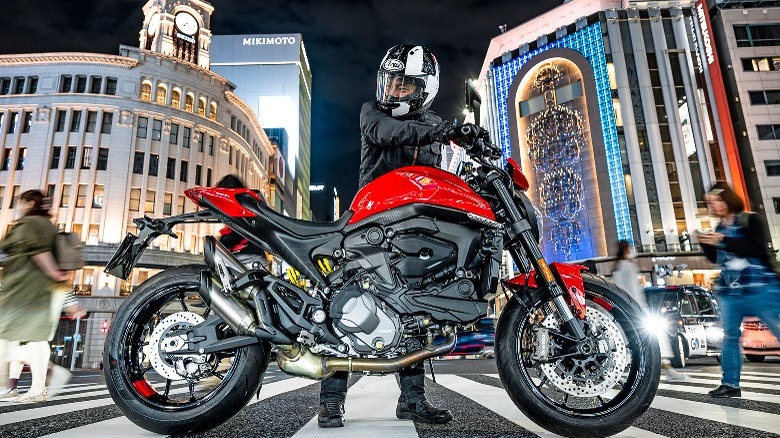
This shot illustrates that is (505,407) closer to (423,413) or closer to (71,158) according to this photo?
(423,413)

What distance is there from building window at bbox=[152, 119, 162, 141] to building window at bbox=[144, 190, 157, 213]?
459 cm

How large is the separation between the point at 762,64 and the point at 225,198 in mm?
48210

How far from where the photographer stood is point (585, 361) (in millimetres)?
2205

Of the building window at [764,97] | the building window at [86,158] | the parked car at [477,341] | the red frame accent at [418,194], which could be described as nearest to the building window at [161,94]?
the building window at [86,158]

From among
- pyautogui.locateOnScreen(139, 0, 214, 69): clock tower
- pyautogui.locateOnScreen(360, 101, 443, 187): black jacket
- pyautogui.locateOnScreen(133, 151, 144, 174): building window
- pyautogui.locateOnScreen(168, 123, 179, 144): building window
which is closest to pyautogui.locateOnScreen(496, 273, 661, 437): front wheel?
pyautogui.locateOnScreen(360, 101, 443, 187): black jacket

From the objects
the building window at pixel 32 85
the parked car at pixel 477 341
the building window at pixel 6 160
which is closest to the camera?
the parked car at pixel 477 341

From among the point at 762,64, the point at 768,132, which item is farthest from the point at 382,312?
the point at 762,64

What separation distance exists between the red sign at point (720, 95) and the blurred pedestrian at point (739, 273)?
38.5 metres

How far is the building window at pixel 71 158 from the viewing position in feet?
106

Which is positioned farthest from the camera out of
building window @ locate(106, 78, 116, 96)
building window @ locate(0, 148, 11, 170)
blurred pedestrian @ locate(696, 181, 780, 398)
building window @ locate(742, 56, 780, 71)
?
building window @ locate(742, 56, 780, 71)

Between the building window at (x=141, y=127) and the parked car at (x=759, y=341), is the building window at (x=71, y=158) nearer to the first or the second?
the building window at (x=141, y=127)

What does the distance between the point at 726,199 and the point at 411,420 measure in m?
3.94

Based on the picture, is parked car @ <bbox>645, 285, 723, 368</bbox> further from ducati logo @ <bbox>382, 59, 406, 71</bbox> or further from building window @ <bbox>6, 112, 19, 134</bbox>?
building window @ <bbox>6, 112, 19, 134</bbox>

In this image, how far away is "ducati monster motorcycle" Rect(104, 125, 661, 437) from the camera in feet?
7.02
